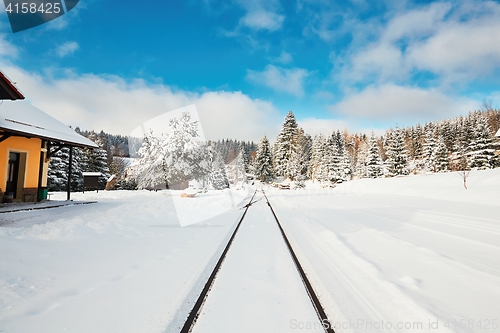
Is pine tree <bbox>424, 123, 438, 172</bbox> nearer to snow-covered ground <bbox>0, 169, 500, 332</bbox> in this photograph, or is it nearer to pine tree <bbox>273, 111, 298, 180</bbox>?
pine tree <bbox>273, 111, 298, 180</bbox>

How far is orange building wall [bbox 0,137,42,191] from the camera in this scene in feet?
42.0

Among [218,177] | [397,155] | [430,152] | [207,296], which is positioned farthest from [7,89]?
[430,152]

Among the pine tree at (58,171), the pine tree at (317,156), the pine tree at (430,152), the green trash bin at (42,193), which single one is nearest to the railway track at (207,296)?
the green trash bin at (42,193)

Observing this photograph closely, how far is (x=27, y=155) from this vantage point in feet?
46.6

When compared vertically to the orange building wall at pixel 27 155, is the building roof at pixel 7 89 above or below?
above

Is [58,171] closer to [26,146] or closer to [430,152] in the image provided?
[26,146]

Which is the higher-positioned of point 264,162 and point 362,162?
point 362,162

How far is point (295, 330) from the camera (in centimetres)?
288

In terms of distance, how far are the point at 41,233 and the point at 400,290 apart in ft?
27.2

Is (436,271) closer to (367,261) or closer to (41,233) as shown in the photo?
Answer: (367,261)

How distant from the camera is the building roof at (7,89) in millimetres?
8664

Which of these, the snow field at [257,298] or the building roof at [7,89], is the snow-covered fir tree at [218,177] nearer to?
the building roof at [7,89]

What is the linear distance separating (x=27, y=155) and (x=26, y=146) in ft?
1.69

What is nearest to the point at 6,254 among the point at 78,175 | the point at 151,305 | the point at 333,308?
the point at 151,305
